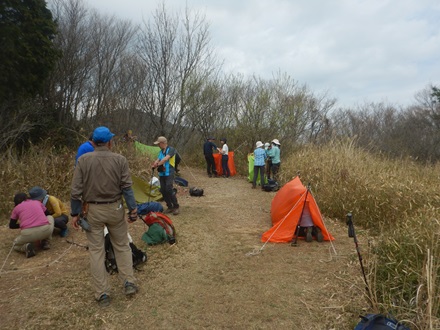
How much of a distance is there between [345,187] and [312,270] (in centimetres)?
360

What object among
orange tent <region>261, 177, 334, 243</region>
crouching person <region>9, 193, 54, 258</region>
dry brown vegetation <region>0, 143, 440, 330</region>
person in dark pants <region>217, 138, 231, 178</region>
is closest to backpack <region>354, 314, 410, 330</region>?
dry brown vegetation <region>0, 143, 440, 330</region>

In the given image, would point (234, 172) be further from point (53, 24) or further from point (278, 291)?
point (278, 291)

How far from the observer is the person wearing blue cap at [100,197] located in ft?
10.1

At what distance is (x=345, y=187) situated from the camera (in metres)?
7.05

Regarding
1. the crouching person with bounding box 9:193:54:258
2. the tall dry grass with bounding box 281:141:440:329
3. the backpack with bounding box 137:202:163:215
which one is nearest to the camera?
the tall dry grass with bounding box 281:141:440:329

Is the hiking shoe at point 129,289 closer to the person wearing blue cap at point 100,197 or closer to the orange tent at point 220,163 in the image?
the person wearing blue cap at point 100,197

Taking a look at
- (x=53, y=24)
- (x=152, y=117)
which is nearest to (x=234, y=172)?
(x=152, y=117)

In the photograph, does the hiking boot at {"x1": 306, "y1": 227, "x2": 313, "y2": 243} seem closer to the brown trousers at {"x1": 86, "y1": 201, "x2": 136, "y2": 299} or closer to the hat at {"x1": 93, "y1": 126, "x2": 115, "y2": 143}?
the brown trousers at {"x1": 86, "y1": 201, "x2": 136, "y2": 299}

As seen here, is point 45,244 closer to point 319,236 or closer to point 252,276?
point 252,276

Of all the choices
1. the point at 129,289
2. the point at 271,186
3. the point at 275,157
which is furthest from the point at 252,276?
the point at 275,157

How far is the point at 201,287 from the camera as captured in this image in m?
3.57

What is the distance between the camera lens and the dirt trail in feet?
9.66

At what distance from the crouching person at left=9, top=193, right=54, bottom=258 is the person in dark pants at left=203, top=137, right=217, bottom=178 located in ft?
26.9

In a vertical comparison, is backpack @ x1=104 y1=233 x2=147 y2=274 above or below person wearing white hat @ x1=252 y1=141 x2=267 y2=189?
below
